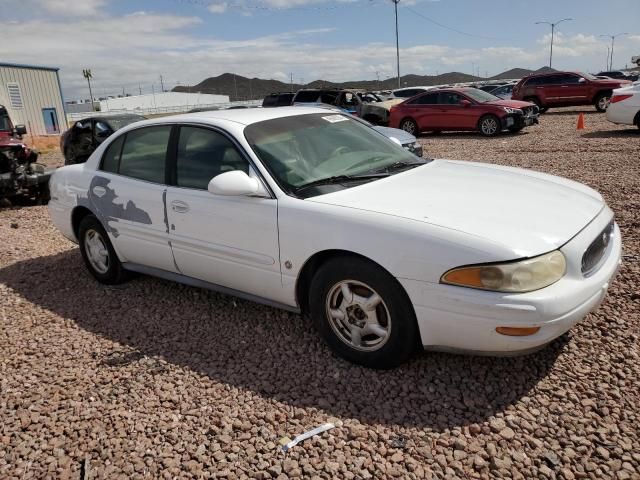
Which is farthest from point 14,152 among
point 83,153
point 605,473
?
point 605,473

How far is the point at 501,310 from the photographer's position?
2.57 metres

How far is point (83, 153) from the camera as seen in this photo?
44.6ft

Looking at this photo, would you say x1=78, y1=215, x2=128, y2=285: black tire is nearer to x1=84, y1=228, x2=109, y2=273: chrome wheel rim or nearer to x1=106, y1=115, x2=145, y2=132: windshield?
x1=84, y1=228, x2=109, y2=273: chrome wheel rim

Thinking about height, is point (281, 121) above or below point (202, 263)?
above

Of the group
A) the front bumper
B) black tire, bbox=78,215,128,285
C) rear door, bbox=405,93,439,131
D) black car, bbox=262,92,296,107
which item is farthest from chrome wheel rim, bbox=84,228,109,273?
black car, bbox=262,92,296,107

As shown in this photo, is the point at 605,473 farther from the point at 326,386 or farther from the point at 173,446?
the point at 173,446

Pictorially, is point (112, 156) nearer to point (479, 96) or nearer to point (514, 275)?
point (514, 275)

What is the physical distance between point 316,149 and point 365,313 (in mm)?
1291

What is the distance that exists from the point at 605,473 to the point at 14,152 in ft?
32.9

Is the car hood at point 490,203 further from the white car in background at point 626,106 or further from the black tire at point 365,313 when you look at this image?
the white car in background at point 626,106

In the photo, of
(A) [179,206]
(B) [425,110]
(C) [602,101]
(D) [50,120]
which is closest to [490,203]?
(A) [179,206]

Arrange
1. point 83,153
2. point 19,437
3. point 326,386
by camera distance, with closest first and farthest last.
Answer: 1. point 19,437
2. point 326,386
3. point 83,153

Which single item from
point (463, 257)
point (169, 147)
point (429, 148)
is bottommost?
point (429, 148)

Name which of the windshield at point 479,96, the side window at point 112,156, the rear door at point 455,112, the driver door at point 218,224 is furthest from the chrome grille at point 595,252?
the windshield at point 479,96
